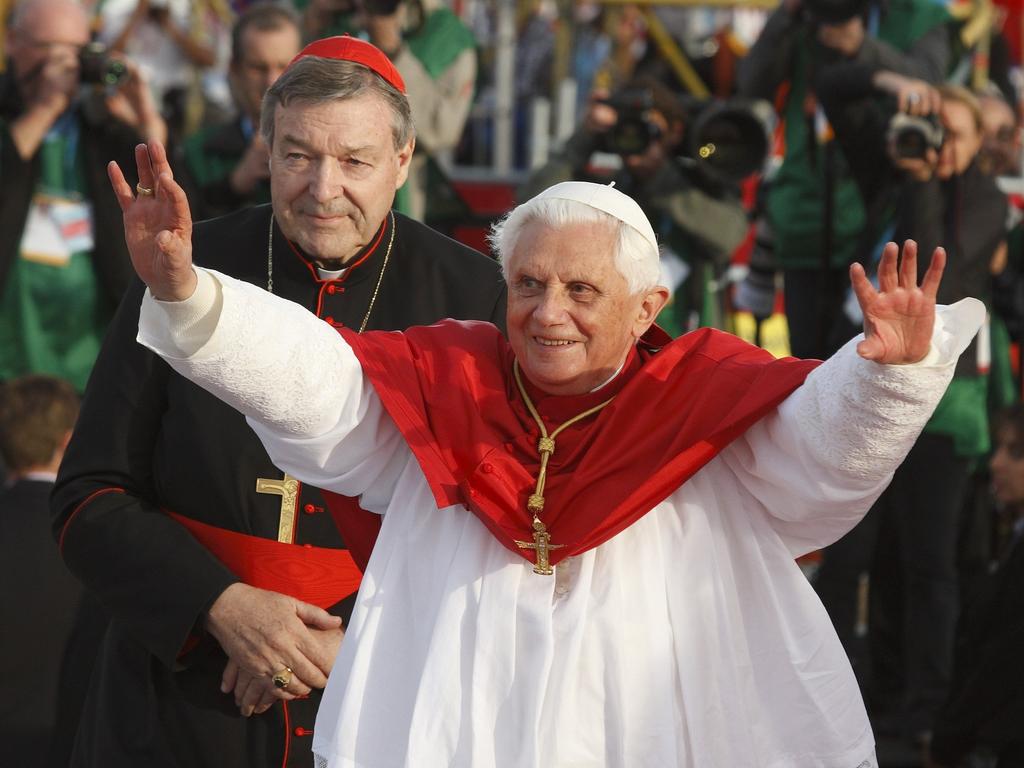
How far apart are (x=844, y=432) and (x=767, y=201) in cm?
432

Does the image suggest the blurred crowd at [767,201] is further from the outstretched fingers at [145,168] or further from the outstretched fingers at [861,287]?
the outstretched fingers at [861,287]

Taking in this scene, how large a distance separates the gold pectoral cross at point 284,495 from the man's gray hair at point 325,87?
0.74 m

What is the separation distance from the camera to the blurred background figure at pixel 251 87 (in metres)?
6.01

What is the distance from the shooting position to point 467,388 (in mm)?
3180

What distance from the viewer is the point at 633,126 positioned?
648 centimetres

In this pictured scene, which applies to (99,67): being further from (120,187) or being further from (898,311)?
(898,311)

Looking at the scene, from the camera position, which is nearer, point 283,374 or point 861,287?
point 861,287

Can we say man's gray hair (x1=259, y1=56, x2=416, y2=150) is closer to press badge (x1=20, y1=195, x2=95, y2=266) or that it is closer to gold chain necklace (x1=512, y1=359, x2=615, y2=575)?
gold chain necklace (x1=512, y1=359, x2=615, y2=575)

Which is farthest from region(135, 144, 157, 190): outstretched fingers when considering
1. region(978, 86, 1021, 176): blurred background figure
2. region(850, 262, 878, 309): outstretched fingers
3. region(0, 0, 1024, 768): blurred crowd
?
region(978, 86, 1021, 176): blurred background figure

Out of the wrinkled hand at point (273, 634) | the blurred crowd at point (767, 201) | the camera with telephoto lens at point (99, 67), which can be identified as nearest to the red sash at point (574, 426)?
the wrinkled hand at point (273, 634)

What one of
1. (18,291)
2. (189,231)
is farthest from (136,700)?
(18,291)

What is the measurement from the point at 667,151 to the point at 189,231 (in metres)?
3.93

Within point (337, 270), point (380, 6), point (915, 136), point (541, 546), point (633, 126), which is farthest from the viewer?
point (633, 126)

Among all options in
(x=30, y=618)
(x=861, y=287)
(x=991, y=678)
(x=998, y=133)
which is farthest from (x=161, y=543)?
(x=998, y=133)
